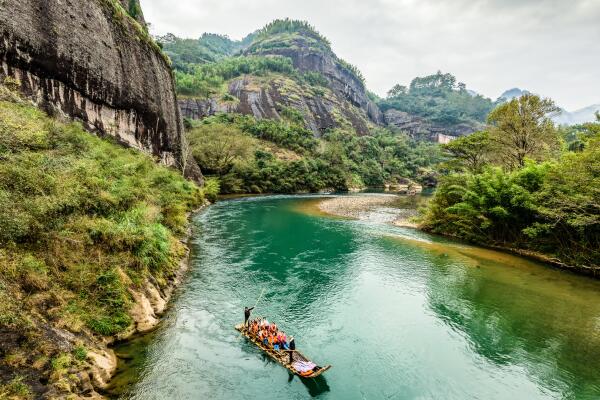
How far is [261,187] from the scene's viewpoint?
246 feet

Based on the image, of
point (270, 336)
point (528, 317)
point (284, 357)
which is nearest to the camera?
point (284, 357)

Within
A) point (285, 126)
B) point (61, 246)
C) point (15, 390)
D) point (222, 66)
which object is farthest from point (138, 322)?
point (222, 66)

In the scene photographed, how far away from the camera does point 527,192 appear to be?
2970cm

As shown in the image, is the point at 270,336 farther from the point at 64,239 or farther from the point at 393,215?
the point at 393,215

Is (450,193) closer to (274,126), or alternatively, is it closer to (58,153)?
(58,153)

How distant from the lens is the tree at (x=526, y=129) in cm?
3738

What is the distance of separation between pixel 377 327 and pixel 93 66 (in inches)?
1391

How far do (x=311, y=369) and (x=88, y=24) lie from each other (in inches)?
1475

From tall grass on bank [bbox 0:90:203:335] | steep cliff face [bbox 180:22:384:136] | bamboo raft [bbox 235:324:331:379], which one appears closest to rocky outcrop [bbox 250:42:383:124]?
steep cliff face [bbox 180:22:384:136]

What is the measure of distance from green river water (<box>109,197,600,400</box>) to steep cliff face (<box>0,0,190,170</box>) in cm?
1763

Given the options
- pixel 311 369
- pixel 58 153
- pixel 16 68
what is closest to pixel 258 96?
pixel 16 68

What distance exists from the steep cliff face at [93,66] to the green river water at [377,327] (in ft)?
57.8

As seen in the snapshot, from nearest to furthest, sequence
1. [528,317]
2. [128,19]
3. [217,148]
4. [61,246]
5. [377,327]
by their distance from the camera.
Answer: [61,246]
[377,327]
[528,317]
[128,19]
[217,148]

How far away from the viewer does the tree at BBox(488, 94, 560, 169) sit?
37375mm
